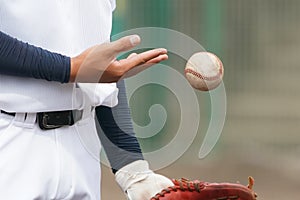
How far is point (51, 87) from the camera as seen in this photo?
1.71 m

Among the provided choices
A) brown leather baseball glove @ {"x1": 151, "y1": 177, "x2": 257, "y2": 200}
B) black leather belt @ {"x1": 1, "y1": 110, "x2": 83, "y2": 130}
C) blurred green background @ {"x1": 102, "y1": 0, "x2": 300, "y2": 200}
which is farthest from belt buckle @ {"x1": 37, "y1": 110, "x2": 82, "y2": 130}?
blurred green background @ {"x1": 102, "y1": 0, "x2": 300, "y2": 200}

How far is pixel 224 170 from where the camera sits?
6598mm

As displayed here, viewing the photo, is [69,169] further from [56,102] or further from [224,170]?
[224,170]

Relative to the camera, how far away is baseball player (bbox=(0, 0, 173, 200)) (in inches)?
65.3

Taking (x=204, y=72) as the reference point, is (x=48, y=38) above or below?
above

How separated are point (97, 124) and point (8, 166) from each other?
310 millimetres

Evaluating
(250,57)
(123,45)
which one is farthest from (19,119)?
(250,57)

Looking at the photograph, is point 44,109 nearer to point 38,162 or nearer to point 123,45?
point 38,162

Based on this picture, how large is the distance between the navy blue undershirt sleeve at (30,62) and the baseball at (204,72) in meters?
0.44

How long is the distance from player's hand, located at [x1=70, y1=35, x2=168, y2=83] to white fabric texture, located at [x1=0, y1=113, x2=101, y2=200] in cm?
13

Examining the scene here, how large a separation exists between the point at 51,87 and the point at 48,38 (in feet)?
0.33

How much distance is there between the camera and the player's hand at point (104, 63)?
1.66 m

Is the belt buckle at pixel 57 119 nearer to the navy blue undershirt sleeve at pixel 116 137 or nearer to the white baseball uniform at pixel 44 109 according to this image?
the white baseball uniform at pixel 44 109

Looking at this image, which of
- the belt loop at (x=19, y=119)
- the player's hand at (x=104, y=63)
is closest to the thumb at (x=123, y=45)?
the player's hand at (x=104, y=63)
